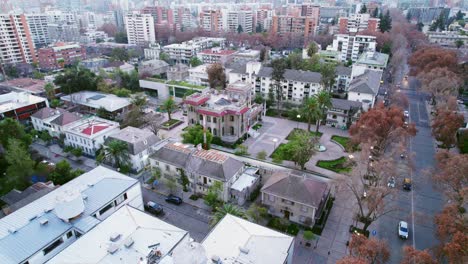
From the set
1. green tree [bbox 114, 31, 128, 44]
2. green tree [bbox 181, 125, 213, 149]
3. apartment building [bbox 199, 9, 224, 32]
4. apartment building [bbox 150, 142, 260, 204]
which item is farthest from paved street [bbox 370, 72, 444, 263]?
green tree [bbox 114, 31, 128, 44]

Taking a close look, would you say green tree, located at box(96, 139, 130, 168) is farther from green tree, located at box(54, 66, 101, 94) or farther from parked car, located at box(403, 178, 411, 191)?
parked car, located at box(403, 178, 411, 191)

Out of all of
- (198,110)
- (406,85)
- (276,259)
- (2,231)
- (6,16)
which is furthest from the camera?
(6,16)

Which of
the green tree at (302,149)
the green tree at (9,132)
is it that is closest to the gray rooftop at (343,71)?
the green tree at (302,149)

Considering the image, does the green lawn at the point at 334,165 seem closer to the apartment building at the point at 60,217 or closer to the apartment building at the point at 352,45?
the apartment building at the point at 60,217

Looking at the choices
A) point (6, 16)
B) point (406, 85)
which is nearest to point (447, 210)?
point (406, 85)

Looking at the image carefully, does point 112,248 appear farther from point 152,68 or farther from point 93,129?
point 152,68

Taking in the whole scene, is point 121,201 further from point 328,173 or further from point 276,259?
point 328,173
